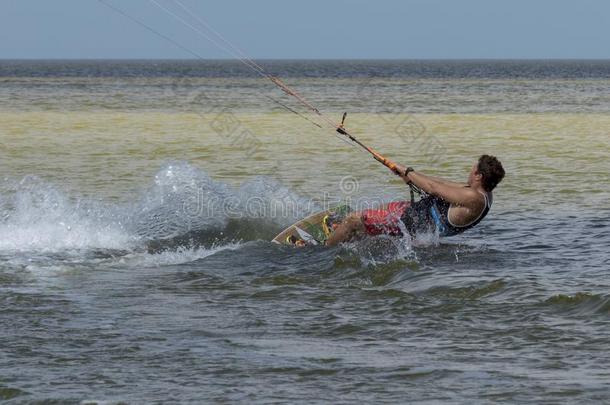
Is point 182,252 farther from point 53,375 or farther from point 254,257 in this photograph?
point 53,375

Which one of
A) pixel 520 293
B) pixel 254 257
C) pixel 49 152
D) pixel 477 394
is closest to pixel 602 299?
pixel 520 293

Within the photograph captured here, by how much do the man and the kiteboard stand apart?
25cm

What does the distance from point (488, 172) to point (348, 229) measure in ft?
6.05

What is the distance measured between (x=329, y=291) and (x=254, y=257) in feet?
6.31

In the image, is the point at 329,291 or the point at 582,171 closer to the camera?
the point at 329,291

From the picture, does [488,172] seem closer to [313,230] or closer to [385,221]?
[385,221]

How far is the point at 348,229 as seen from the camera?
1205 cm

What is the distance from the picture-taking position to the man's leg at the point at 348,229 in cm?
1202

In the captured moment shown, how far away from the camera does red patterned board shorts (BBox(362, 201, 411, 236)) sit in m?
12.0

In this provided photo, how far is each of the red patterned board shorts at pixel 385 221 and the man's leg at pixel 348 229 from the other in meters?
0.07

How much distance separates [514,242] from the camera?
13031 mm

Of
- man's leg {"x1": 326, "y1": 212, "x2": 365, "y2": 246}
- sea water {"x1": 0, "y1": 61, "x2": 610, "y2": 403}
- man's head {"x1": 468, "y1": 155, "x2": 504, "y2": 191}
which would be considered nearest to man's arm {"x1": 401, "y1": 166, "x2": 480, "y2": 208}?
man's head {"x1": 468, "y1": 155, "x2": 504, "y2": 191}

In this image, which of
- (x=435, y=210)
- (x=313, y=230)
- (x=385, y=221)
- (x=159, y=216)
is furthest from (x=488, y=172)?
(x=159, y=216)

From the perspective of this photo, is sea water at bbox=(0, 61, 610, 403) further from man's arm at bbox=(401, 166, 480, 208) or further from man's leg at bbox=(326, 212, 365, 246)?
man's arm at bbox=(401, 166, 480, 208)
